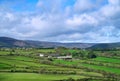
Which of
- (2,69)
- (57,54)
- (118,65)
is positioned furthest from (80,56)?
(2,69)

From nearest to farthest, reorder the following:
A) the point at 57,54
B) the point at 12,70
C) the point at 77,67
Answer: the point at 12,70 < the point at 77,67 < the point at 57,54

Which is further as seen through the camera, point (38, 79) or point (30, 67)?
point (30, 67)

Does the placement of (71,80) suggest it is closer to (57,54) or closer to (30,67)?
(30,67)

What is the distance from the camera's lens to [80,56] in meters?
160

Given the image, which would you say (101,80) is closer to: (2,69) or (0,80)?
(0,80)

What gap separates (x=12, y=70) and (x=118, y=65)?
4694cm

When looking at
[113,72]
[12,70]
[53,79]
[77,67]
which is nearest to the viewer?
[53,79]

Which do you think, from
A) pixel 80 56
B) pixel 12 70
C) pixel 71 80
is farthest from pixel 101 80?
pixel 80 56

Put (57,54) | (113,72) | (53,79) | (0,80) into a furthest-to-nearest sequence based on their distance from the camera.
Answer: (57,54)
(113,72)
(53,79)
(0,80)

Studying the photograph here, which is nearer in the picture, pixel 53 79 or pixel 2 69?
pixel 53 79

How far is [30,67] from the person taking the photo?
338 feet

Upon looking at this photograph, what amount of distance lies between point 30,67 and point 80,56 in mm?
61478

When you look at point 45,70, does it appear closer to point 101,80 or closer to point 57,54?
point 101,80

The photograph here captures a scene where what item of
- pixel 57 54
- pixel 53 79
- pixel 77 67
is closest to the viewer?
pixel 53 79
